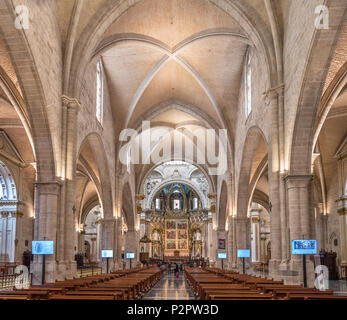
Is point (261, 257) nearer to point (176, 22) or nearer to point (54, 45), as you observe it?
point (176, 22)

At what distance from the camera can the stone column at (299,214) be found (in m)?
14.3

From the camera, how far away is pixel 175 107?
31.0 m

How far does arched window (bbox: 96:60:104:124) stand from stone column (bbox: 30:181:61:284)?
8.12 m

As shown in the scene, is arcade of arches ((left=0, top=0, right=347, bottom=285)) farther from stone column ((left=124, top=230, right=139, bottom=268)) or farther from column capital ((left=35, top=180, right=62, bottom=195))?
stone column ((left=124, top=230, right=139, bottom=268))

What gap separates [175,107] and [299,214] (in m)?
17.8

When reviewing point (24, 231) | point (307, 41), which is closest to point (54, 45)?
point (307, 41)

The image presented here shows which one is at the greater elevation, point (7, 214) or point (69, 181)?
point (69, 181)

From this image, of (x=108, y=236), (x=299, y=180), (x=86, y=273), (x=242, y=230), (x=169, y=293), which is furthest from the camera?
(x=86, y=273)

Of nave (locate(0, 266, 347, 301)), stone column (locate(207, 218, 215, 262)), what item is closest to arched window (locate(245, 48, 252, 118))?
nave (locate(0, 266, 347, 301))

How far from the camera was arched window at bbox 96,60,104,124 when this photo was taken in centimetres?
2406

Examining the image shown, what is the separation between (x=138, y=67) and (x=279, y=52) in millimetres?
10908

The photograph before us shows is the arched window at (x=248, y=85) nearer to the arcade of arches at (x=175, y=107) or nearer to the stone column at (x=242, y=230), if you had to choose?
the arcade of arches at (x=175, y=107)

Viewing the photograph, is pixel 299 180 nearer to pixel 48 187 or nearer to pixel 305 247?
pixel 305 247

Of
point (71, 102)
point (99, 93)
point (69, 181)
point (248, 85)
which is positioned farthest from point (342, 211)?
point (71, 102)
